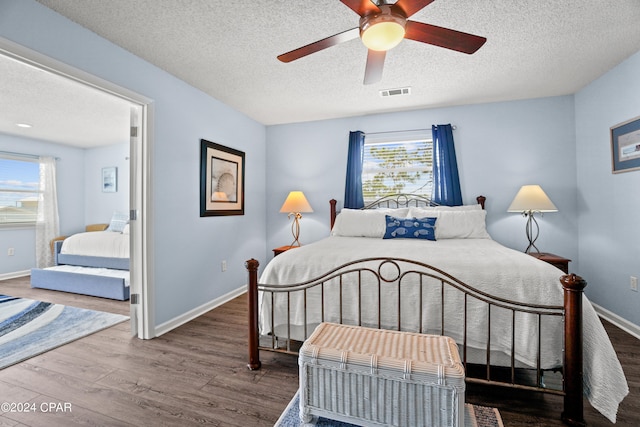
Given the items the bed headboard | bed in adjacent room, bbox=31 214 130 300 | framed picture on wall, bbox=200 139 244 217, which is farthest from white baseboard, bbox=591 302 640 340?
bed in adjacent room, bbox=31 214 130 300

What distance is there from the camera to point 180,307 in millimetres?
2951

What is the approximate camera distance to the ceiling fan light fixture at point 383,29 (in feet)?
5.01

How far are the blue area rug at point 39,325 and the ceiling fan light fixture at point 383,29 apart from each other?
10.8ft

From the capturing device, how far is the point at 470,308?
5.81 feet

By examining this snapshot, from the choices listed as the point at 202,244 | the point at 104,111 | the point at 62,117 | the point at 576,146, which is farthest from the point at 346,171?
the point at 62,117

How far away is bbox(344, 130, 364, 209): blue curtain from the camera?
13.5 ft

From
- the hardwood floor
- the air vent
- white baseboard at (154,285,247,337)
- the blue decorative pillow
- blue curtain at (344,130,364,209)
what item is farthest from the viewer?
blue curtain at (344,130,364,209)

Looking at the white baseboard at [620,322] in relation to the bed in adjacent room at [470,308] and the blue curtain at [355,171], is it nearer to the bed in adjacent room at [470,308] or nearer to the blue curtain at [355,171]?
the bed in adjacent room at [470,308]

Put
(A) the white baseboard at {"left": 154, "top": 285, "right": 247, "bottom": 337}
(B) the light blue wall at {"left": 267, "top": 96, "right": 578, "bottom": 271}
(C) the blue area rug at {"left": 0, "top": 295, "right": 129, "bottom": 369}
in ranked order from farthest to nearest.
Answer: (B) the light blue wall at {"left": 267, "top": 96, "right": 578, "bottom": 271} < (A) the white baseboard at {"left": 154, "top": 285, "right": 247, "bottom": 337} < (C) the blue area rug at {"left": 0, "top": 295, "right": 129, "bottom": 369}

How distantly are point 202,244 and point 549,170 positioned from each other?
4186 millimetres

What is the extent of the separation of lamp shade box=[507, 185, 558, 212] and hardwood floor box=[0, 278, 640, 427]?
1.28m

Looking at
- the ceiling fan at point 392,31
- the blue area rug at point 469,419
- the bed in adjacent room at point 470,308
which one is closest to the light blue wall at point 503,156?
the bed in adjacent room at point 470,308

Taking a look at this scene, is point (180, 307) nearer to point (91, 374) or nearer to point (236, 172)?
point (91, 374)

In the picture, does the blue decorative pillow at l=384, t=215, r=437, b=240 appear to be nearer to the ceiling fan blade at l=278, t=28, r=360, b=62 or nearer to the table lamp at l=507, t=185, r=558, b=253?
the table lamp at l=507, t=185, r=558, b=253
